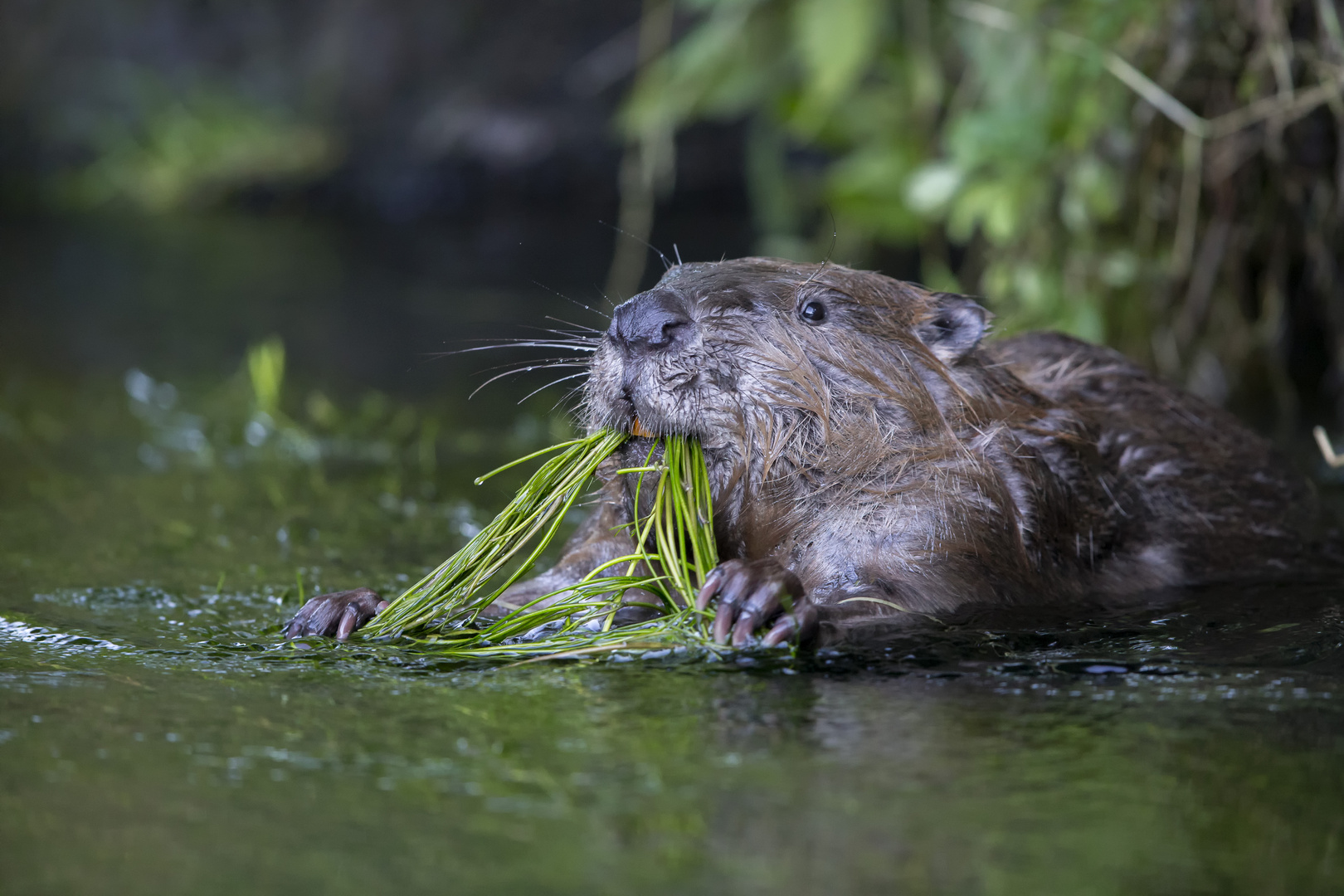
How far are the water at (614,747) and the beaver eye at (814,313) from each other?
2.28 ft

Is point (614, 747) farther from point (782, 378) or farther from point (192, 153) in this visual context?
point (192, 153)

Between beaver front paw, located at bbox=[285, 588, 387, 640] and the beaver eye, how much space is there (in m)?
1.02

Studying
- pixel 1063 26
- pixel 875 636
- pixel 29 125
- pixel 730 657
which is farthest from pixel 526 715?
pixel 29 125

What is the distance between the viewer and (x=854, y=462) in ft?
9.91

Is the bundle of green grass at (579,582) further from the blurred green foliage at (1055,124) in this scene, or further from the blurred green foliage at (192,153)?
the blurred green foliage at (192,153)

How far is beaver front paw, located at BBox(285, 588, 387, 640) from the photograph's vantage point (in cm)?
272

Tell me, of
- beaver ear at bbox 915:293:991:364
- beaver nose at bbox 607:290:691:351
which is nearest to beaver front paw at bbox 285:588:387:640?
beaver nose at bbox 607:290:691:351

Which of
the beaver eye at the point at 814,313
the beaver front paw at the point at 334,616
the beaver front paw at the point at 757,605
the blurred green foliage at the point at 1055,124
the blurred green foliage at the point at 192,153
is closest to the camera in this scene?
the beaver front paw at the point at 757,605

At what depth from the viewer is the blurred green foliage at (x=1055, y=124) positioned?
4.77 meters

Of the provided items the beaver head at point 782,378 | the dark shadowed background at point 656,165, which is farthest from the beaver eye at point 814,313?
the dark shadowed background at point 656,165

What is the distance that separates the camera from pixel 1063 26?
518 centimetres

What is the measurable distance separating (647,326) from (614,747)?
1025mm

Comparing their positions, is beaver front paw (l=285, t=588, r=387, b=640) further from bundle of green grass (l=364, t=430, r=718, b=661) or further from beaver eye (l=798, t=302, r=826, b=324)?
beaver eye (l=798, t=302, r=826, b=324)

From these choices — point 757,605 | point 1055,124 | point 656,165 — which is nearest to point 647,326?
point 757,605
